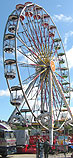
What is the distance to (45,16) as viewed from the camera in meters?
30.9

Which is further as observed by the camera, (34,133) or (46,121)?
(46,121)

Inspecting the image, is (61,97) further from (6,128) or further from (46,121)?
(6,128)

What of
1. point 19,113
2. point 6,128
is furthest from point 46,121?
point 6,128

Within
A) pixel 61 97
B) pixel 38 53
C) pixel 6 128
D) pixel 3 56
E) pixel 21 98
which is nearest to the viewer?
pixel 6 128

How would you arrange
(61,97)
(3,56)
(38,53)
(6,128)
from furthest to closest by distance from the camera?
1. (61,97)
2. (38,53)
3. (3,56)
4. (6,128)

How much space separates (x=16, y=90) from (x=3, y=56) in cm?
383

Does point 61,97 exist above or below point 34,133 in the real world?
above

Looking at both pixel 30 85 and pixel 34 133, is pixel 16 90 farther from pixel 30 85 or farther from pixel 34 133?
pixel 34 133

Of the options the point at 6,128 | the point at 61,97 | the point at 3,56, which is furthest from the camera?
the point at 61,97

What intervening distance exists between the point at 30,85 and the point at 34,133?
16.0 ft

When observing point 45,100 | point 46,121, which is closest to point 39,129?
point 46,121

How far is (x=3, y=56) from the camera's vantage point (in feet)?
85.0

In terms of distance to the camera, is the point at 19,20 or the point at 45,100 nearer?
the point at 19,20

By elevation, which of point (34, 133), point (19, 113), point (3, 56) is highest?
point (3, 56)
